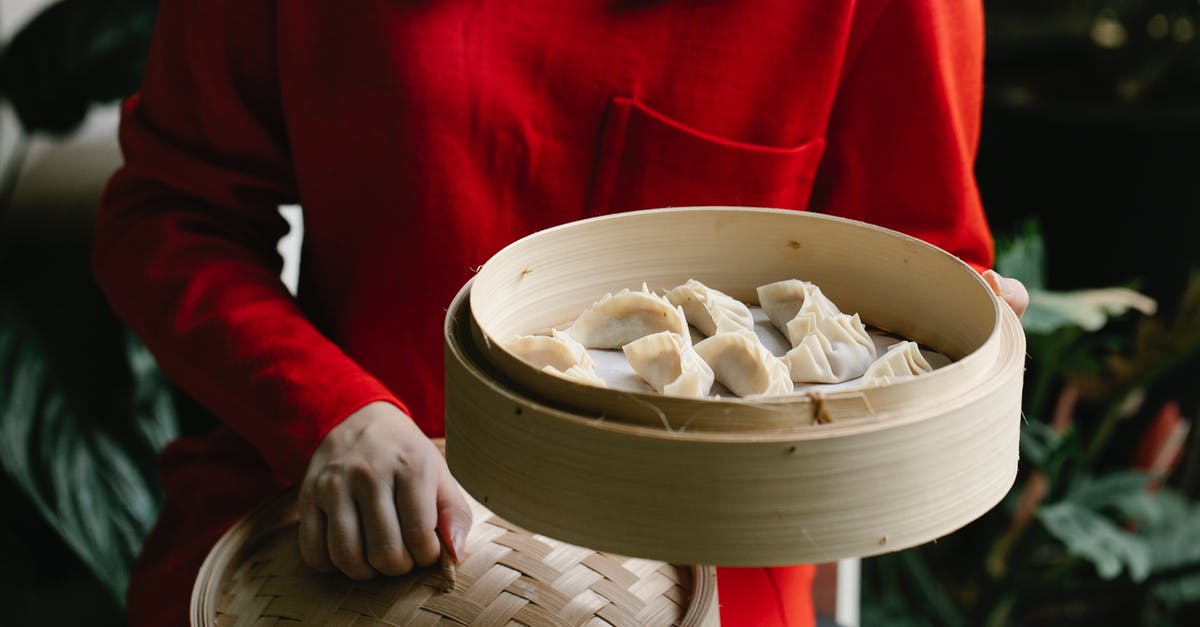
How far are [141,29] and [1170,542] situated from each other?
6.83 ft

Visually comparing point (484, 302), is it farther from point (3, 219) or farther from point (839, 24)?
point (3, 219)

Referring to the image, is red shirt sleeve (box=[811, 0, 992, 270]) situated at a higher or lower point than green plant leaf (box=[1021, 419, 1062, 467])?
higher

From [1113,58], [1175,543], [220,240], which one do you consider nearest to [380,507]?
[220,240]

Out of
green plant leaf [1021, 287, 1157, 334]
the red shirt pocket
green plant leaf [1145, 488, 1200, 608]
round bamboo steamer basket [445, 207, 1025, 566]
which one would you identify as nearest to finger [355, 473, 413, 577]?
round bamboo steamer basket [445, 207, 1025, 566]

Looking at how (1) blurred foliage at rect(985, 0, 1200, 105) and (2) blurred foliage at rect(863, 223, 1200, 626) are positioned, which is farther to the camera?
(1) blurred foliage at rect(985, 0, 1200, 105)

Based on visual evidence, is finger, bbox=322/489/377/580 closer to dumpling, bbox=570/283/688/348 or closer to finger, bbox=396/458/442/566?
finger, bbox=396/458/442/566

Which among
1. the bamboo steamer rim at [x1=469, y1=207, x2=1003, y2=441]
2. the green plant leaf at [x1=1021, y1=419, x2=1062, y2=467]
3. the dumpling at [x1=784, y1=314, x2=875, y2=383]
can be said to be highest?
the bamboo steamer rim at [x1=469, y1=207, x2=1003, y2=441]

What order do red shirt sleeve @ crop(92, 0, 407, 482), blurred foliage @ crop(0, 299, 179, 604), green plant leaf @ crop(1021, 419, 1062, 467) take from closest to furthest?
red shirt sleeve @ crop(92, 0, 407, 482)
blurred foliage @ crop(0, 299, 179, 604)
green plant leaf @ crop(1021, 419, 1062, 467)

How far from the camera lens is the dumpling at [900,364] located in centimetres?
68

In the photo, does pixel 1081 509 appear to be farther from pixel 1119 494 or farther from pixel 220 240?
pixel 220 240

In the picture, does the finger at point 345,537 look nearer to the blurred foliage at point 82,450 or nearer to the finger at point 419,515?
the finger at point 419,515

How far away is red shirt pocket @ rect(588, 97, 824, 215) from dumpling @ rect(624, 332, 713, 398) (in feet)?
1.09

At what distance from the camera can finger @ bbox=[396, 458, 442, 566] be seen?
77cm

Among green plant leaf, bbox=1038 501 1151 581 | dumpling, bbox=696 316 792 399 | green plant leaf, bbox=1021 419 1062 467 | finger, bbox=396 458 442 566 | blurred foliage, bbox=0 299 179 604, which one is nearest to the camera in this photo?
dumpling, bbox=696 316 792 399
